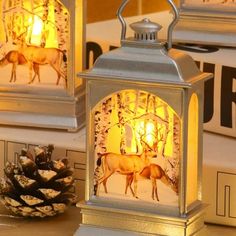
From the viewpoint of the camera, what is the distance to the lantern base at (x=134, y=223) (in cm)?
102

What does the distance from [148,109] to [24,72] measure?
0.28 m

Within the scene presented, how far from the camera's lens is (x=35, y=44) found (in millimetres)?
1216

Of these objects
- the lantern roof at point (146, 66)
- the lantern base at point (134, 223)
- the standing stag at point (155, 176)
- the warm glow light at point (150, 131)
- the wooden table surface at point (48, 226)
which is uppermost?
the lantern roof at point (146, 66)

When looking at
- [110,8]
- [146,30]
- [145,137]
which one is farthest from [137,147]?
[110,8]

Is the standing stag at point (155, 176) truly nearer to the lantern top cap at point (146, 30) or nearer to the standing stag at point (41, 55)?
the lantern top cap at point (146, 30)

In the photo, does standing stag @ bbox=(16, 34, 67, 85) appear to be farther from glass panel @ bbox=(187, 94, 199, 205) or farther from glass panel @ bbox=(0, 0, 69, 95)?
glass panel @ bbox=(187, 94, 199, 205)

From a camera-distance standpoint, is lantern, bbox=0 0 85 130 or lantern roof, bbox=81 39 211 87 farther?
lantern, bbox=0 0 85 130

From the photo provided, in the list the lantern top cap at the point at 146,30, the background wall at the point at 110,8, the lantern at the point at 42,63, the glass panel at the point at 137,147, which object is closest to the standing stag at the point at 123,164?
the glass panel at the point at 137,147

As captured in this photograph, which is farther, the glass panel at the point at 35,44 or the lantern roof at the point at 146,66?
the glass panel at the point at 35,44

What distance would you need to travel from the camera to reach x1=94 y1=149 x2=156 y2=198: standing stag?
1.02 meters

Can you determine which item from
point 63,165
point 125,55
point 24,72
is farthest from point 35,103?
point 125,55

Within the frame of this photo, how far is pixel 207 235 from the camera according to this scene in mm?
1083

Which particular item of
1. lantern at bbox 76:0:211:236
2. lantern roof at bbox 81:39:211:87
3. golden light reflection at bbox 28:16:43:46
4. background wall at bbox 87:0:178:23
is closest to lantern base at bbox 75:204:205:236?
lantern at bbox 76:0:211:236

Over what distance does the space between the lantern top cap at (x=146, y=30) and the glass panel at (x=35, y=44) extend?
22cm
